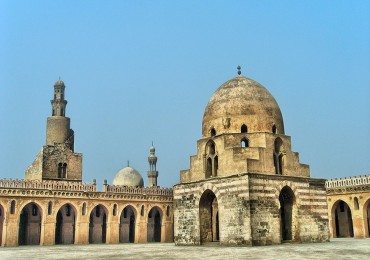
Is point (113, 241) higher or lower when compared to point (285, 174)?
lower

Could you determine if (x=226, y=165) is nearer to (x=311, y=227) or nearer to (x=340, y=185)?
(x=311, y=227)

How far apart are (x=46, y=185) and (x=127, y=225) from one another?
10.4m

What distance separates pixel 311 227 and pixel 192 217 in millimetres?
6674

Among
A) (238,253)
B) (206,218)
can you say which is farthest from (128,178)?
(238,253)

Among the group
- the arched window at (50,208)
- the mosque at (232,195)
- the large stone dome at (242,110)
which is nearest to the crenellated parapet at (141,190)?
the mosque at (232,195)

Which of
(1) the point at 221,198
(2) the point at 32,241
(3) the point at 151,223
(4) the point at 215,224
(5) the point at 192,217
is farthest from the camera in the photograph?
(3) the point at 151,223

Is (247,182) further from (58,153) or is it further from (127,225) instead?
(58,153)

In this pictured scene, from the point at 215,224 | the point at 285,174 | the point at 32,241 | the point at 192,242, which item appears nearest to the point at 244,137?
the point at 285,174

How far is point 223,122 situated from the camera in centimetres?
2523

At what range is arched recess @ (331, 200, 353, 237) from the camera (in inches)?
1517

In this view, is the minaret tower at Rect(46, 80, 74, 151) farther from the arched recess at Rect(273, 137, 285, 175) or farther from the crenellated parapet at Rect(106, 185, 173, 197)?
the arched recess at Rect(273, 137, 285, 175)

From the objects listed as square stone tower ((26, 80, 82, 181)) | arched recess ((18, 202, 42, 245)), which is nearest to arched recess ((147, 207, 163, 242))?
square stone tower ((26, 80, 82, 181))

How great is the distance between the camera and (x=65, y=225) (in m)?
36.8

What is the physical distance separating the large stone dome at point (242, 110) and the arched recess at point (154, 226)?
1878 cm
